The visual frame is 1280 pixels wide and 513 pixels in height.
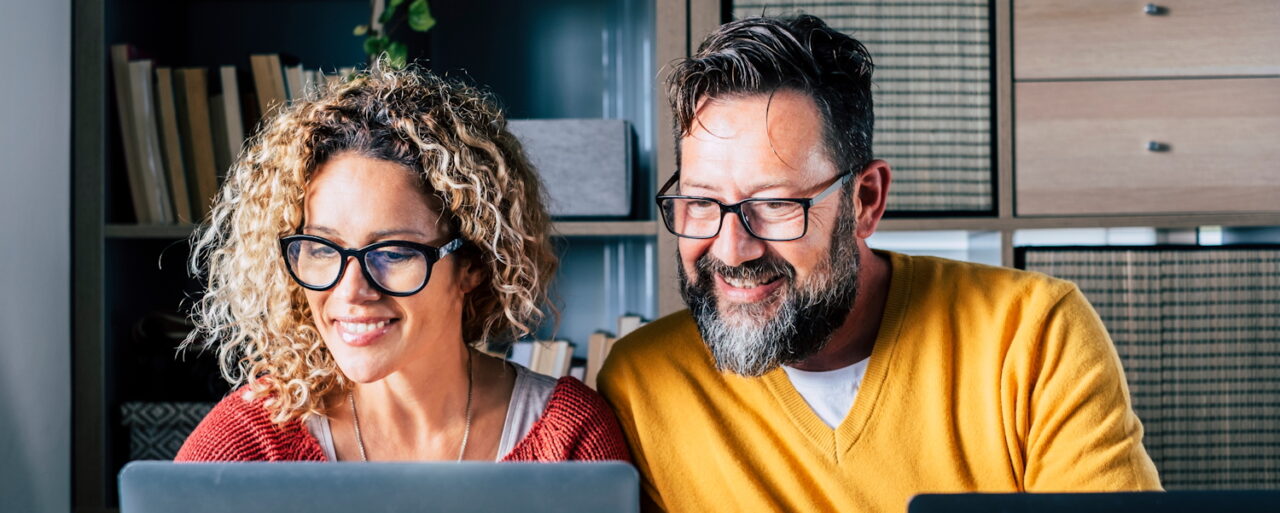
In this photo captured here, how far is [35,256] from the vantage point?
66.7 inches

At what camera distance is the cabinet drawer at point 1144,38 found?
71.0 inches

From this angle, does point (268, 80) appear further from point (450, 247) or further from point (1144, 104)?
point (1144, 104)

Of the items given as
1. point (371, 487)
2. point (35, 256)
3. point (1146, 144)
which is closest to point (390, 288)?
point (371, 487)

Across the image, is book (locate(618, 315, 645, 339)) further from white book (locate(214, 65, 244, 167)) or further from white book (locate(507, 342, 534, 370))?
white book (locate(214, 65, 244, 167))

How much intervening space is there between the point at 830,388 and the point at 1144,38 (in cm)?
106

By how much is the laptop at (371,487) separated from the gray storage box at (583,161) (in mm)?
1250

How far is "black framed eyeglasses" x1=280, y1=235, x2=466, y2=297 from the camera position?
3.59ft

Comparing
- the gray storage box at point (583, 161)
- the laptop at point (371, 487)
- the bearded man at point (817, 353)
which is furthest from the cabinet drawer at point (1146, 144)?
the laptop at point (371, 487)

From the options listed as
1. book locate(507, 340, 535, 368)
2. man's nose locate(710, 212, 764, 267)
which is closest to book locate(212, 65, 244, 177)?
book locate(507, 340, 535, 368)

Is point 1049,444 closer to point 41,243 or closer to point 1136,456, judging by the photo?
point 1136,456

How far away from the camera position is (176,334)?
1.94 metres

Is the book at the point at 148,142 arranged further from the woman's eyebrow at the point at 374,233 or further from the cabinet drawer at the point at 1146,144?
the cabinet drawer at the point at 1146,144

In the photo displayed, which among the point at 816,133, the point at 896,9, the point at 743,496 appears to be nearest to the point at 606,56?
the point at 896,9

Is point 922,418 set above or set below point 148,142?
below
